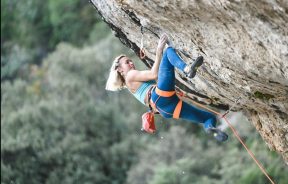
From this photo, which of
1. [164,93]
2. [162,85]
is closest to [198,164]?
[164,93]

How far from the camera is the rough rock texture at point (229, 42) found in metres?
5.84

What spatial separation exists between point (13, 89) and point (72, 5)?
1677cm

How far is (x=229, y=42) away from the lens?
253 inches

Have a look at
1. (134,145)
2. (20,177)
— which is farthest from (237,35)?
(134,145)

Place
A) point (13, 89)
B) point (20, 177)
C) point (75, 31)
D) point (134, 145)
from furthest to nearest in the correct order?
point (75, 31) < point (13, 89) < point (134, 145) < point (20, 177)

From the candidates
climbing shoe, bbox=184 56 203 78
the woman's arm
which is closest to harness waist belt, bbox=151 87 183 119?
the woman's arm

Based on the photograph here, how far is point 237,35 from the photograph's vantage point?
6.23 meters

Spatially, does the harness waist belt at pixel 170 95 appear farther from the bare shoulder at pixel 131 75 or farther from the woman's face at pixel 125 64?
the woman's face at pixel 125 64

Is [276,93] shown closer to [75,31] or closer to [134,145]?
[134,145]

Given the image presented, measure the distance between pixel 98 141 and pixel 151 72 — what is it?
2018 cm

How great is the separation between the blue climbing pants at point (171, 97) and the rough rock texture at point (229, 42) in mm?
425

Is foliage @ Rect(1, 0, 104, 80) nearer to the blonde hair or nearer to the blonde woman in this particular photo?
the blonde hair

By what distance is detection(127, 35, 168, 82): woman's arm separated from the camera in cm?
715

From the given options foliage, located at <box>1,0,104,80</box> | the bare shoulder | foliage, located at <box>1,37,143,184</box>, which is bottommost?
foliage, located at <box>1,0,104,80</box>
